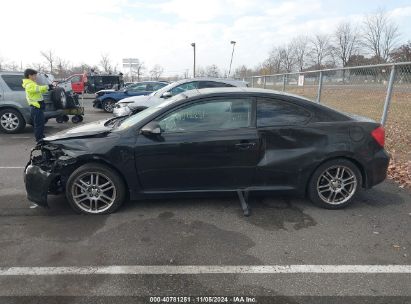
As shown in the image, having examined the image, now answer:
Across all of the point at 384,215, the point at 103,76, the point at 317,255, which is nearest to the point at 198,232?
the point at 317,255

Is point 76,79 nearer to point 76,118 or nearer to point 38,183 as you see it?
point 76,118

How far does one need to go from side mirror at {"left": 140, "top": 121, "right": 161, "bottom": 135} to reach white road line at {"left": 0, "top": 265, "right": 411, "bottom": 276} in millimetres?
1579

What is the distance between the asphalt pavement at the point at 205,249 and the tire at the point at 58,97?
581 centimetres

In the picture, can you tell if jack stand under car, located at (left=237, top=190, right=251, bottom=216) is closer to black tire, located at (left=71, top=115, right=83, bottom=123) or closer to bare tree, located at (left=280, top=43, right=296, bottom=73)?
black tire, located at (left=71, top=115, right=83, bottom=123)

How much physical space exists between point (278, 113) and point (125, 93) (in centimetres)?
1319

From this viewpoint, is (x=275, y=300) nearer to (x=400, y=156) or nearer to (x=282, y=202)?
(x=282, y=202)

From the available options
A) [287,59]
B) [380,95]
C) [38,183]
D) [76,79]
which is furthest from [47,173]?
[287,59]

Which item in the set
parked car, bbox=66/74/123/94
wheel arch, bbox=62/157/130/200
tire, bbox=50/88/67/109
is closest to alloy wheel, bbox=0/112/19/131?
tire, bbox=50/88/67/109

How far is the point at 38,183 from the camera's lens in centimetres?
407

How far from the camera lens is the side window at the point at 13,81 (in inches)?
385

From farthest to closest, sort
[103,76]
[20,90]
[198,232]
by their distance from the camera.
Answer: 1. [103,76]
2. [20,90]
3. [198,232]

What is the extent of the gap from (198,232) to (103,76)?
25.5 metres

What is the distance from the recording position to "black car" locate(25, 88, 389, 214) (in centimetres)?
409

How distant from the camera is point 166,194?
4.22m
